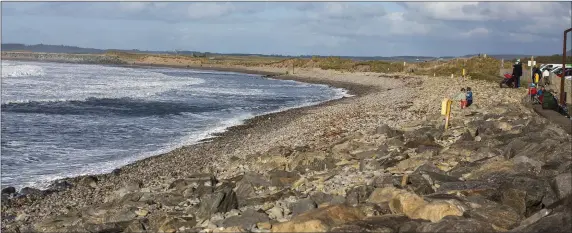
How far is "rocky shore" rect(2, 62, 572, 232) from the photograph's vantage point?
7.82 metres

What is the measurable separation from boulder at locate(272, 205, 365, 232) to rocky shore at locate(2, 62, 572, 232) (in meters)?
0.02

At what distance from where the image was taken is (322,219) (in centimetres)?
765

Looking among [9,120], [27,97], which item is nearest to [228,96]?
[27,97]

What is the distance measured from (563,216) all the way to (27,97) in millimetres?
35897

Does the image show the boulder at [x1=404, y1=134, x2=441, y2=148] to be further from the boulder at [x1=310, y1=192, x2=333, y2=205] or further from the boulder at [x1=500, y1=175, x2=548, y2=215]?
the boulder at [x1=310, y1=192, x2=333, y2=205]

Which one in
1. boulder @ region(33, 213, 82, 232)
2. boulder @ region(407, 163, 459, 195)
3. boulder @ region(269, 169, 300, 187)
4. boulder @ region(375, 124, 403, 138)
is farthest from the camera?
boulder @ region(375, 124, 403, 138)

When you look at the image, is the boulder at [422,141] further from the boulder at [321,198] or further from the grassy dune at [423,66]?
the grassy dune at [423,66]

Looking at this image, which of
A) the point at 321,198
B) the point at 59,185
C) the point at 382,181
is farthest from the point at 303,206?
the point at 59,185

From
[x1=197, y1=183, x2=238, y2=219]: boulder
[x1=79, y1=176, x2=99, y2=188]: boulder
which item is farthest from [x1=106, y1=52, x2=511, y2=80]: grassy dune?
[x1=197, y1=183, x2=238, y2=219]: boulder

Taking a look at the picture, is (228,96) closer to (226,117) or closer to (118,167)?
(226,117)

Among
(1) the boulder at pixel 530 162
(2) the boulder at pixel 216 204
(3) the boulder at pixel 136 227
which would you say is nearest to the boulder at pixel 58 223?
(3) the boulder at pixel 136 227

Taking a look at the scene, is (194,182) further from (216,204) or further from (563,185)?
(563,185)

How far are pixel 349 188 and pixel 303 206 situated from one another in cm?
162

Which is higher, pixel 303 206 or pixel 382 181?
pixel 382 181
